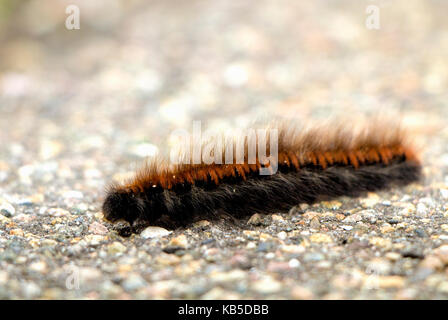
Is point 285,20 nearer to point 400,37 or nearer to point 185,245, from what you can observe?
point 400,37

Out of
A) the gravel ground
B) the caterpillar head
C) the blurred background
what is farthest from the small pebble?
the blurred background

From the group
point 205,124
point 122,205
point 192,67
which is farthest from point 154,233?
point 192,67

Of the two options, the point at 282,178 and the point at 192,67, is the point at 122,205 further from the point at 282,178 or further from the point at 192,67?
the point at 192,67

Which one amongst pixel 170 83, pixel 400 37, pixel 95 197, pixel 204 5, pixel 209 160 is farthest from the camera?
pixel 204 5

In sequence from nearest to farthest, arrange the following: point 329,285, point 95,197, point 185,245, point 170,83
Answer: point 329,285
point 185,245
point 95,197
point 170,83

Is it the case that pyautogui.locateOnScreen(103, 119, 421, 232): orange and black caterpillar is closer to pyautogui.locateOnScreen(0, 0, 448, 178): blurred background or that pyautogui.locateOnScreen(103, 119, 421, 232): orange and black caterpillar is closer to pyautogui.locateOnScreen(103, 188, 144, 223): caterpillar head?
pyautogui.locateOnScreen(103, 188, 144, 223): caterpillar head

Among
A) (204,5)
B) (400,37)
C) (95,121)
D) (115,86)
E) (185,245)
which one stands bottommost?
(185,245)

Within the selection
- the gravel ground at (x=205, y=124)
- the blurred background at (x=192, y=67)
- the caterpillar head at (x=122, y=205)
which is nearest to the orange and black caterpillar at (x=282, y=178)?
the caterpillar head at (x=122, y=205)

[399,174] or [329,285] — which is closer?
[329,285]
